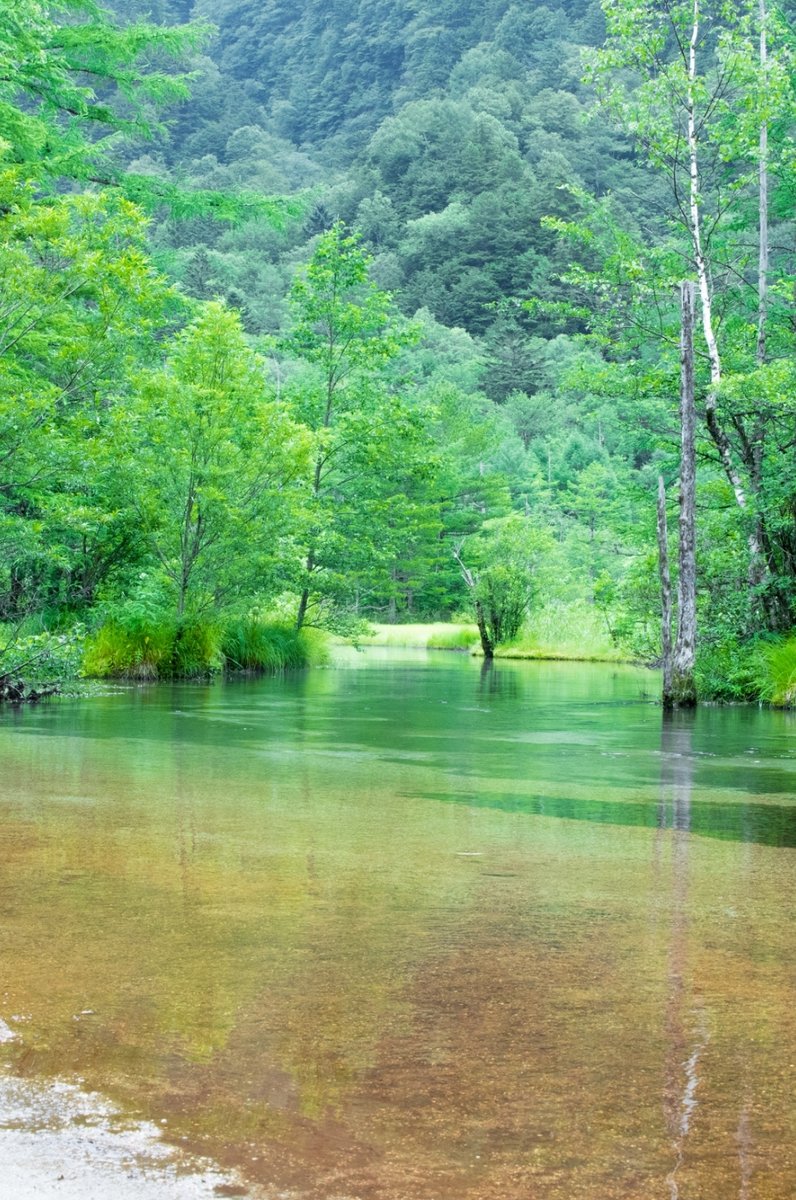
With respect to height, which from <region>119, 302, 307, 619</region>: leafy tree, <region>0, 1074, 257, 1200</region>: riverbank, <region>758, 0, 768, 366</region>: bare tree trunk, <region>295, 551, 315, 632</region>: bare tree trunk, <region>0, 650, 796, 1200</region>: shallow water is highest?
<region>758, 0, 768, 366</region>: bare tree trunk

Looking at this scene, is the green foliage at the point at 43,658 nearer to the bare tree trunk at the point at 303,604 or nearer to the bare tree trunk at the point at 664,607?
the bare tree trunk at the point at 664,607

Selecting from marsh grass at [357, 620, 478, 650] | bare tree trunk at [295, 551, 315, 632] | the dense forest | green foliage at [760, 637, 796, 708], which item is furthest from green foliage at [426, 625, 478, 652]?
green foliage at [760, 637, 796, 708]

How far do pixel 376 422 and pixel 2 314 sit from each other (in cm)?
1555

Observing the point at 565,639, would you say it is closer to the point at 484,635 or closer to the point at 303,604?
the point at 484,635

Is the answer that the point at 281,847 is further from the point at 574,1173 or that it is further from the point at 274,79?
the point at 274,79

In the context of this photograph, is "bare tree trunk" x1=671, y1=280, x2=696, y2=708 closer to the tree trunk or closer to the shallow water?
the shallow water

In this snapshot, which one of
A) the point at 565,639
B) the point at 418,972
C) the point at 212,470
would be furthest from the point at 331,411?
the point at 418,972

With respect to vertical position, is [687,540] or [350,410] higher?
[350,410]

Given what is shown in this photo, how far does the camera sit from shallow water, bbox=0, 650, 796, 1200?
2.26 meters

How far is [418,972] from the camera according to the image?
3359 mm

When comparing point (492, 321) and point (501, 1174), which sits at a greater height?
point (492, 321)

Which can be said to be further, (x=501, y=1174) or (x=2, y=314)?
(x=2, y=314)

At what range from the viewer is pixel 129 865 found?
4.76 metres

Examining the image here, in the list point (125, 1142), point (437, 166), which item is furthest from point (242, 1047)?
point (437, 166)
